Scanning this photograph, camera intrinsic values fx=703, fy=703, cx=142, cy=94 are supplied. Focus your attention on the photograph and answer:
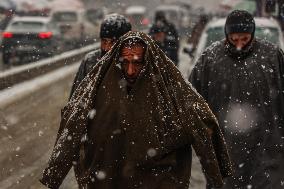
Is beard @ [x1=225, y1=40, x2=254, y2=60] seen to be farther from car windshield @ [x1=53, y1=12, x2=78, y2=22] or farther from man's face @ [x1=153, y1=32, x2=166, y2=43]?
car windshield @ [x1=53, y1=12, x2=78, y2=22]

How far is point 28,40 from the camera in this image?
73.7 ft

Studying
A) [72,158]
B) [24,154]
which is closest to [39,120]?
[24,154]

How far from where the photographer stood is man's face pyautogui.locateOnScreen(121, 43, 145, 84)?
151 inches

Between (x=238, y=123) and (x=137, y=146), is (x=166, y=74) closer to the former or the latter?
(x=137, y=146)

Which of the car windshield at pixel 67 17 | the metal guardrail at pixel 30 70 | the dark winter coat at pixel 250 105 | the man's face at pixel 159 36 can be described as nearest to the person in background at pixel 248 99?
the dark winter coat at pixel 250 105

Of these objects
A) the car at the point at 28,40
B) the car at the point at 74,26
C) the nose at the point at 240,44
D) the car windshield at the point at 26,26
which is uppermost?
the nose at the point at 240,44

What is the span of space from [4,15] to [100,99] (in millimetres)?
33377

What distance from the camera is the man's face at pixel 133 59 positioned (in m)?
3.83

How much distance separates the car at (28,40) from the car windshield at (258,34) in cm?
1175

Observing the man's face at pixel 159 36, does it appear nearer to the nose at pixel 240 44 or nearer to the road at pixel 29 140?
the road at pixel 29 140

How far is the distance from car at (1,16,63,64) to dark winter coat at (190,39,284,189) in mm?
17028

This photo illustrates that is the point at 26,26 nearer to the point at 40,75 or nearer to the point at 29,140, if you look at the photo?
the point at 40,75

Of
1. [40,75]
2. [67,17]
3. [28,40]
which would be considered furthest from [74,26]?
[40,75]

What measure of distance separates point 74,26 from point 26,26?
8.95 meters
